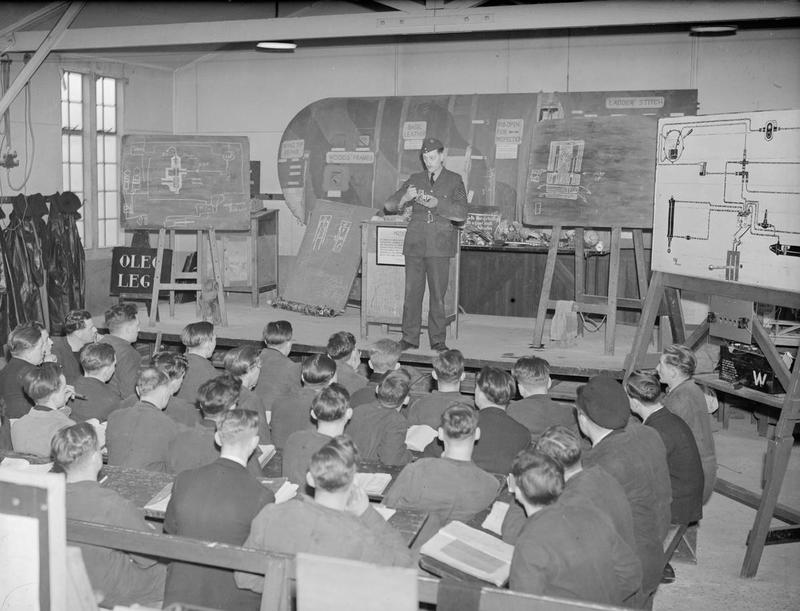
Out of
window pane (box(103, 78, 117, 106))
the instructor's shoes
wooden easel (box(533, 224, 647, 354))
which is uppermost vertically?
window pane (box(103, 78, 117, 106))

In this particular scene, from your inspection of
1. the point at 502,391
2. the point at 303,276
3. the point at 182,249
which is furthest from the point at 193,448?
the point at 182,249

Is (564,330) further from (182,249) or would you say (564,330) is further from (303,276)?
(182,249)

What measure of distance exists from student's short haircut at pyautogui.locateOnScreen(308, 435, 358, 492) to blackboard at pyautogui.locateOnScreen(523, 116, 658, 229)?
494 cm

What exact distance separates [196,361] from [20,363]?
1.06m

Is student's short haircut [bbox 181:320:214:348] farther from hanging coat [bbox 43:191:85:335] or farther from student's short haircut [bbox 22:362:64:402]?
hanging coat [bbox 43:191:85:335]

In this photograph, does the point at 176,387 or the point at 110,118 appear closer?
the point at 176,387

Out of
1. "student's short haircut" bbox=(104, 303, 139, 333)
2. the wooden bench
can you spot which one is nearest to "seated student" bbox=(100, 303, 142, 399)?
"student's short haircut" bbox=(104, 303, 139, 333)

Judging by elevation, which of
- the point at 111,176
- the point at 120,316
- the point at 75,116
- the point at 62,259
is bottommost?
the point at 120,316

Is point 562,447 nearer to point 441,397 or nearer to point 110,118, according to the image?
point 441,397

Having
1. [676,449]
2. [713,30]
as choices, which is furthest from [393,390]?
[713,30]

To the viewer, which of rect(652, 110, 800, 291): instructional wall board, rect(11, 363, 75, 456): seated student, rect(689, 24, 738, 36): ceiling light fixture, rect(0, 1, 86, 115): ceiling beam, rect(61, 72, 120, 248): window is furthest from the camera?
rect(61, 72, 120, 248): window

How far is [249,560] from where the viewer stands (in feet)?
10.3

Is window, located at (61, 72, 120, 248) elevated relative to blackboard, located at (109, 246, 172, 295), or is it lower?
elevated

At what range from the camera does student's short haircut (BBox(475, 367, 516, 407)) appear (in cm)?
485
